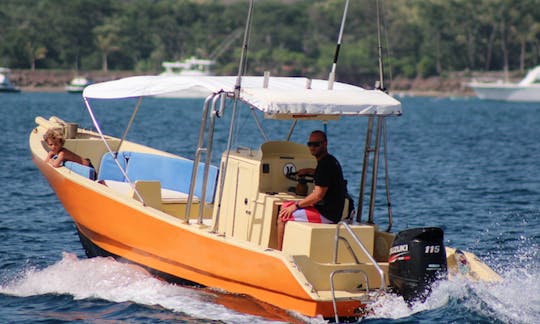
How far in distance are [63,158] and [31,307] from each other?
8.17ft

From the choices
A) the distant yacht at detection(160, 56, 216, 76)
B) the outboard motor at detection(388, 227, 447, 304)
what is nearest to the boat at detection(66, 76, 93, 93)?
the distant yacht at detection(160, 56, 216, 76)

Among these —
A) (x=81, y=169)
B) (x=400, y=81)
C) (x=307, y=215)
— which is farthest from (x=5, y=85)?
(x=307, y=215)

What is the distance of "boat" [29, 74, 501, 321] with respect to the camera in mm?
9664

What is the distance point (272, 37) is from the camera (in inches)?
5556

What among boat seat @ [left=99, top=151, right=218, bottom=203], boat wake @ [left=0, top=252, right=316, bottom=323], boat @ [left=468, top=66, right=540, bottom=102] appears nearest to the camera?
boat wake @ [left=0, top=252, right=316, bottom=323]

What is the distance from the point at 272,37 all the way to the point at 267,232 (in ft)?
433

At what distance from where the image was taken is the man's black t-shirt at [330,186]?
33.3 feet

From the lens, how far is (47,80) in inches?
4675

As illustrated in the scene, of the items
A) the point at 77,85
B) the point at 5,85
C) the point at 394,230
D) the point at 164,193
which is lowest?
the point at 5,85

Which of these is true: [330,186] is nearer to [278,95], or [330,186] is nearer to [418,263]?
[278,95]

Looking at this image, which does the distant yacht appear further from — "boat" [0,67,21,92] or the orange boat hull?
the orange boat hull

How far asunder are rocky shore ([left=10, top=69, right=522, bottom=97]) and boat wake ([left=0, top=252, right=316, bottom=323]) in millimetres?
106108

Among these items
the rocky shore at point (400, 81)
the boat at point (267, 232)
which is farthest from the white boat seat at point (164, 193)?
the rocky shore at point (400, 81)

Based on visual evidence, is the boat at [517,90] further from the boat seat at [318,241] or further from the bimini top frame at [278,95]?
the boat seat at [318,241]
